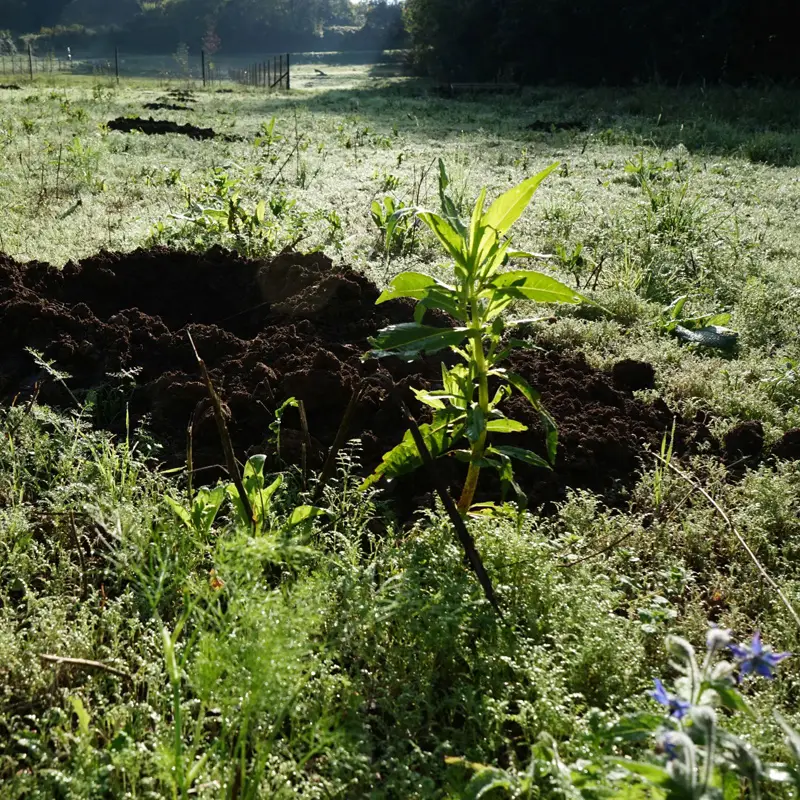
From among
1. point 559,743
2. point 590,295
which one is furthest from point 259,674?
point 590,295

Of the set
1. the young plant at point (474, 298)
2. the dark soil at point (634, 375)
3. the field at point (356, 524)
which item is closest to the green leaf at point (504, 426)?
the young plant at point (474, 298)

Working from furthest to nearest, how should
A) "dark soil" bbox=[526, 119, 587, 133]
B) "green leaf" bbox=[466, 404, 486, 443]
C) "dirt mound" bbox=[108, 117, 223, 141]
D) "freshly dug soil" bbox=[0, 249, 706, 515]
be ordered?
"dark soil" bbox=[526, 119, 587, 133]
"dirt mound" bbox=[108, 117, 223, 141]
"freshly dug soil" bbox=[0, 249, 706, 515]
"green leaf" bbox=[466, 404, 486, 443]

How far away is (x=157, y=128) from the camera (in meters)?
11.5

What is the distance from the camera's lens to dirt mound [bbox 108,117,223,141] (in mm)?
11352

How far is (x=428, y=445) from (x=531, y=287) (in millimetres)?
581

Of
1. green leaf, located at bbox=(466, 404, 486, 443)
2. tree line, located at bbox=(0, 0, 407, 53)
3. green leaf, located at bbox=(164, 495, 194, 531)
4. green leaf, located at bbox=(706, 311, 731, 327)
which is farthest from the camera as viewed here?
tree line, located at bbox=(0, 0, 407, 53)

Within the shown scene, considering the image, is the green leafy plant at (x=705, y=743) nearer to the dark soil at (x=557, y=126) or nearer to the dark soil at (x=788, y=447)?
the dark soil at (x=788, y=447)

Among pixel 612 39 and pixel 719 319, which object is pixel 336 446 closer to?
pixel 719 319

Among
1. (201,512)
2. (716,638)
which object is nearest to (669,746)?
(716,638)

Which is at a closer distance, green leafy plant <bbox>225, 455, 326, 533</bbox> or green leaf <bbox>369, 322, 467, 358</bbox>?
green leaf <bbox>369, 322, 467, 358</bbox>

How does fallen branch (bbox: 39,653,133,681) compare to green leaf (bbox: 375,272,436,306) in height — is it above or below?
below

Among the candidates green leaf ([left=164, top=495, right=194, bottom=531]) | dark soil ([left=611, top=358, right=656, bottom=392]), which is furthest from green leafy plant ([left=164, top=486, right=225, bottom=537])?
dark soil ([left=611, top=358, right=656, bottom=392])

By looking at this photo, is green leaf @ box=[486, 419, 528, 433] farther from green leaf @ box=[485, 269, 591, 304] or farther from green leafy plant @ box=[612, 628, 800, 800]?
green leafy plant @ box=[612, 628, 800, 800]

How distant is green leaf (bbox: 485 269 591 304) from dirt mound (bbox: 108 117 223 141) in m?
9.79
